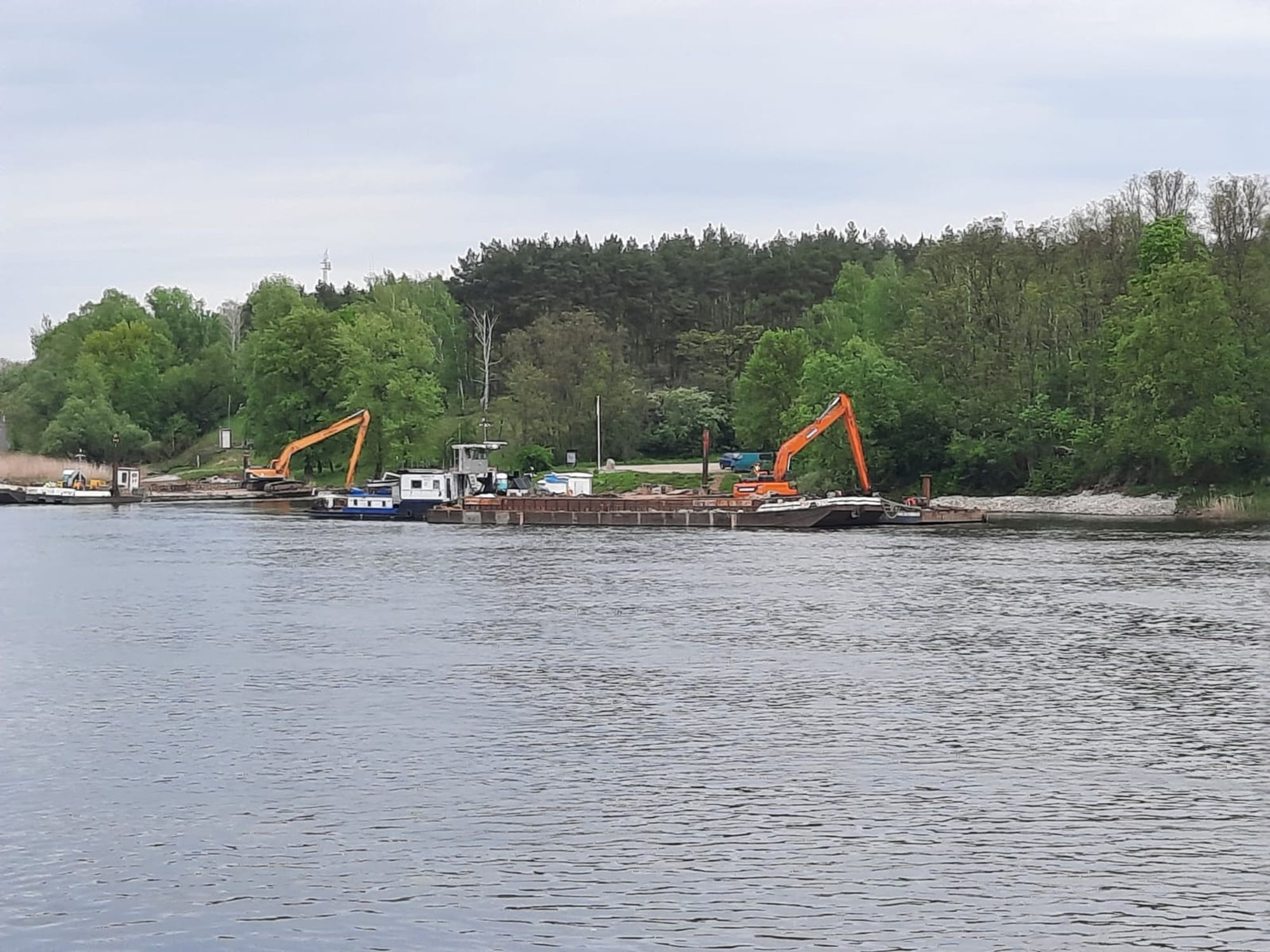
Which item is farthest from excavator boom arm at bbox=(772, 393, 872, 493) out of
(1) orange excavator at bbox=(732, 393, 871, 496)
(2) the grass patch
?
(2) the grass patch

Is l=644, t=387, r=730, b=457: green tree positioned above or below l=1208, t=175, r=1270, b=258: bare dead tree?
below

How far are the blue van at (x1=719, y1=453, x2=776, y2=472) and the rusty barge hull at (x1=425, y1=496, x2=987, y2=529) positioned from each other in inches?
990

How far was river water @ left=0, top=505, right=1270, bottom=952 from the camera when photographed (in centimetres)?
1841

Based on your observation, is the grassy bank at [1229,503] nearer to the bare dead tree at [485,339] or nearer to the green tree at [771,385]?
the green tree at [771,385]

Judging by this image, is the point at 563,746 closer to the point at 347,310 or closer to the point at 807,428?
the point at 807,428

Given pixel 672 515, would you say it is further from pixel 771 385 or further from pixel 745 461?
pixel 771 385

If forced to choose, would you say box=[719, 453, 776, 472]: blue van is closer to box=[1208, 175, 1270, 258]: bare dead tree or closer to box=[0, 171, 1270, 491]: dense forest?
box=[0, 171, 1270, 491]: dense forest

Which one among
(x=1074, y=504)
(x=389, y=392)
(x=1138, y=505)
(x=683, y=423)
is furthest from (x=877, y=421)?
(x=389, y=392)

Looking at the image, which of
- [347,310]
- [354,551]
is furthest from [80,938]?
[347,310]

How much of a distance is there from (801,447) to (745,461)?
2568 centimetres

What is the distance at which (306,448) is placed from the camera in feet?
425

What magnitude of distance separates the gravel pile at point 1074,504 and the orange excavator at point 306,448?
141 ft

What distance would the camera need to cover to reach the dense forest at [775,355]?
88.4 m

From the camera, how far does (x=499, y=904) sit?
61.6ft
